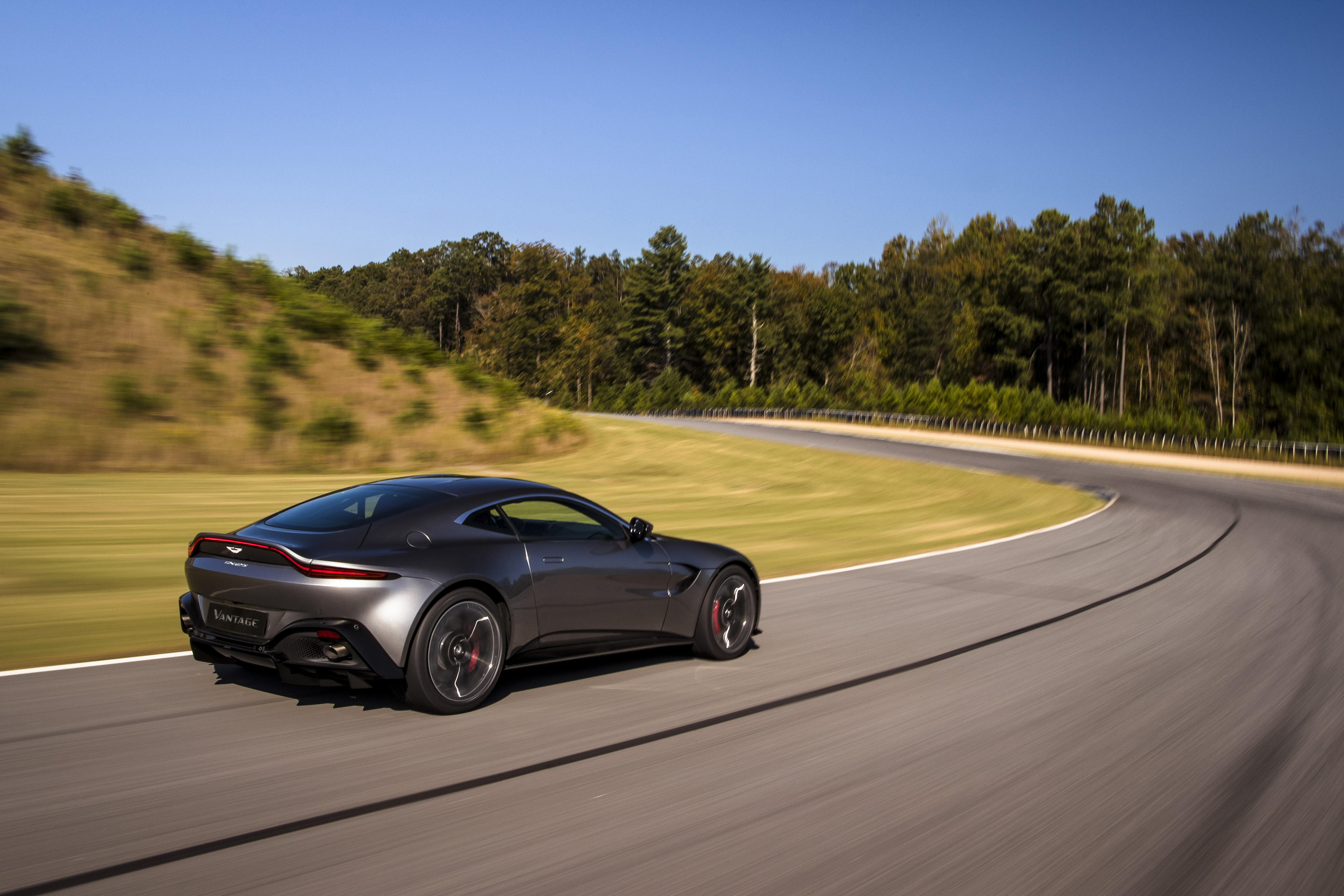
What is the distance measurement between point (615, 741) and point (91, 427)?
1681 centimetres

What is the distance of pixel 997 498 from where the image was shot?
25.7m

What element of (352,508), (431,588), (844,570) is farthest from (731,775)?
(844,570)

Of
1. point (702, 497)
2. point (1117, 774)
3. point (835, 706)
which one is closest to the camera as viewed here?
point (1117, 774)

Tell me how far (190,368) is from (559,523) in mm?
18130

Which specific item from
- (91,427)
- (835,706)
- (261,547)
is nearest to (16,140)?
(91,427)

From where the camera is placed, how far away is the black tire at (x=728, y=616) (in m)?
7.35

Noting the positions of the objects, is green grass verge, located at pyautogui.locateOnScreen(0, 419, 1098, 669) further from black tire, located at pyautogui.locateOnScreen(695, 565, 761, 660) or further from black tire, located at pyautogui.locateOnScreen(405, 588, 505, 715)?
black tire, located at pyautogui.locateOnScreen(695, 565, 761, 660)

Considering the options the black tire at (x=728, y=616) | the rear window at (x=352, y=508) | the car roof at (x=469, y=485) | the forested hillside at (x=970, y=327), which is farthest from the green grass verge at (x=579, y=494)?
the forested hillside at (x=970, y=327)

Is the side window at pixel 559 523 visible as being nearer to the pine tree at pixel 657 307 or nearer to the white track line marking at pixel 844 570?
the white track line marking at pixel 844 570

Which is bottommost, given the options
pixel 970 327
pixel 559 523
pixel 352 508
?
pixel 559 523

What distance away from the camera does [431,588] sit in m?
5.56

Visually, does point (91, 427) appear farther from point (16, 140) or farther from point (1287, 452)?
point (1287, 452)

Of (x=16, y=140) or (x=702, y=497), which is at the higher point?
(x=16, y=140)

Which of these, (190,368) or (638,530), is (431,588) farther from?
(190,368)
